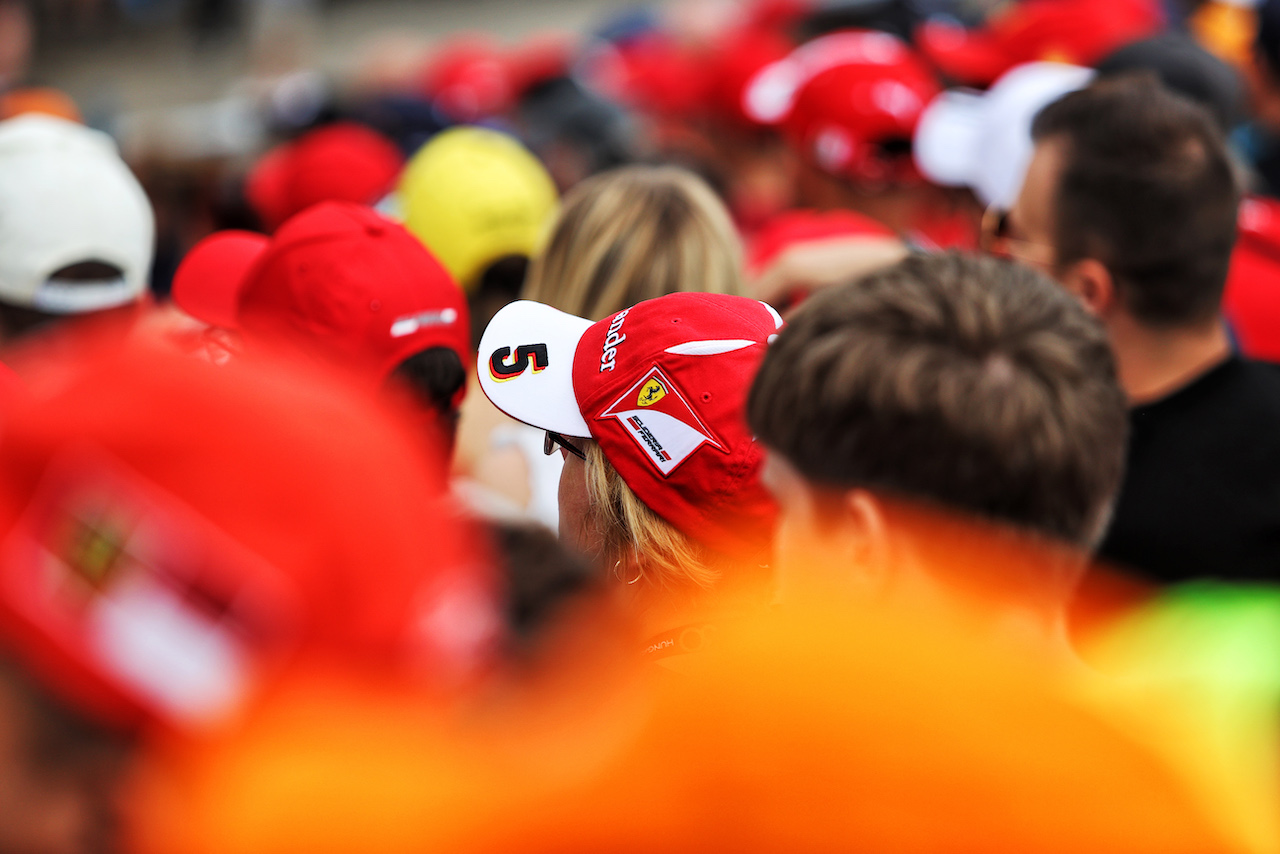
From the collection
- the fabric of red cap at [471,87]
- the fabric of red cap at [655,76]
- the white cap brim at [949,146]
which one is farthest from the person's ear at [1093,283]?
the fabric of red cap at [471,87]

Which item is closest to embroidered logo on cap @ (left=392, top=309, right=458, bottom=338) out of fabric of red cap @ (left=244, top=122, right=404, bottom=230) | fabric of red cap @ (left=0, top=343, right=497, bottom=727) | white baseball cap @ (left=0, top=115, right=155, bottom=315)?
white baseball cap @ (left=0, top=115, right=155, bottom=315)

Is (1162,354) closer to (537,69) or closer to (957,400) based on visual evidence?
(957,400)

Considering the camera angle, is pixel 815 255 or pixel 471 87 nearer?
pixel 815 255

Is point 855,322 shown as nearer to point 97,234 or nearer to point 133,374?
point 133,374

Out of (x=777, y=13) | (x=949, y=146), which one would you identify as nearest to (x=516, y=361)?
(x=949, y=146)

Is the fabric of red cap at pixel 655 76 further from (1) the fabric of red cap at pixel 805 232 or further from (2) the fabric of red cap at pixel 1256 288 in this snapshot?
(2) the fabric of red cap at pixel 1256 288

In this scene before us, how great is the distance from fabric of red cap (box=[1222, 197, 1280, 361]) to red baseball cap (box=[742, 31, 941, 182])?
1.30m

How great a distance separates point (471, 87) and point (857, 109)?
4.86m

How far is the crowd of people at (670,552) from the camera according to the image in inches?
31.1

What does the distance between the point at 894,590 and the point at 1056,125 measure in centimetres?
168

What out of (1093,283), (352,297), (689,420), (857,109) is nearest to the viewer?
(689,420)

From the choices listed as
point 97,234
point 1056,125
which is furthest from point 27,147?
point 1056,125

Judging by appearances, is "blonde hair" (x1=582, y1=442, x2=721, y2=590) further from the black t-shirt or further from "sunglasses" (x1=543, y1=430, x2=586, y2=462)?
the black t-shirt

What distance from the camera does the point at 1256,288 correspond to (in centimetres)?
320
